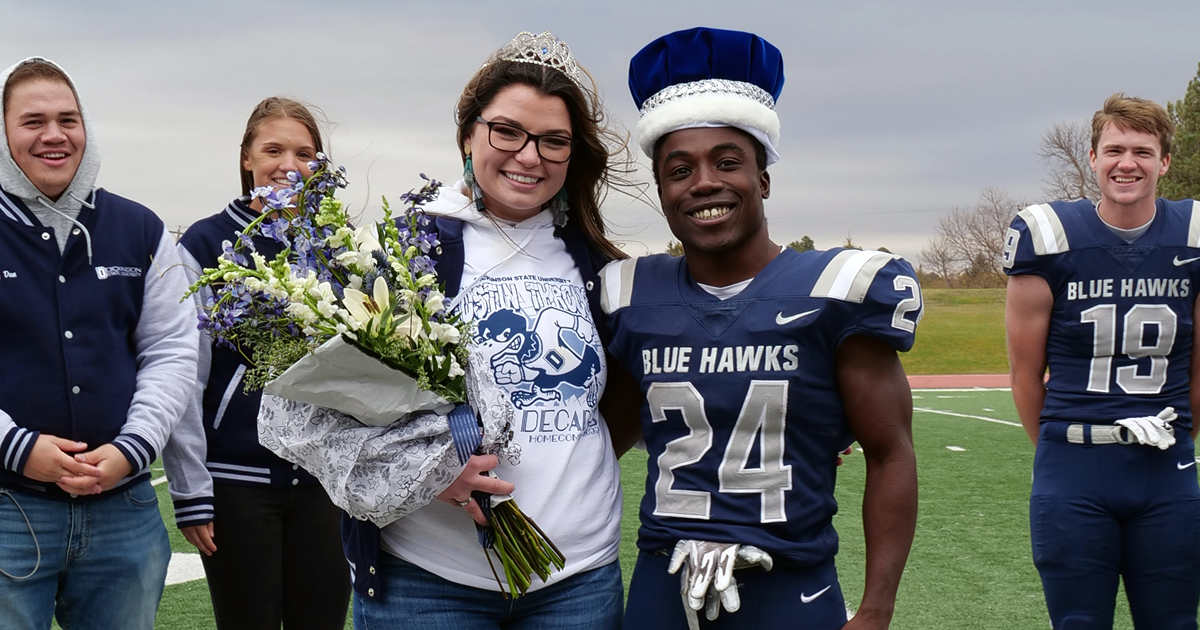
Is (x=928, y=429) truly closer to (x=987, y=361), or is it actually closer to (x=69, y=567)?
(x=69, y=567)

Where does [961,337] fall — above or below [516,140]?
below

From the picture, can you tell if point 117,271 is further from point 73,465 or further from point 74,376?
point 73,465

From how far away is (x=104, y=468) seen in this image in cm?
251

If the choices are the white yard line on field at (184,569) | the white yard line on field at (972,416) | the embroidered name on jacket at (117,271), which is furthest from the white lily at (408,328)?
the white yard line on field at (972,416)

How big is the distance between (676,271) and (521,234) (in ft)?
1.21

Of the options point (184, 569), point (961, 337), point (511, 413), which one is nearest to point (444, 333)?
point (511, 413)

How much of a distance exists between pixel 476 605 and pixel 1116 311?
2.41 metres

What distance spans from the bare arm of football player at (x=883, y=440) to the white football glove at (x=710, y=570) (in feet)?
0.70

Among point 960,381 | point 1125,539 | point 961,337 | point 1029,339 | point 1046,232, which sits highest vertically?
point 1046,232

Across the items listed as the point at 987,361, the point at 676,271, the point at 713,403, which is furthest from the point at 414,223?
the point at 987,361

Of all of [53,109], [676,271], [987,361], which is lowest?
[987,361]

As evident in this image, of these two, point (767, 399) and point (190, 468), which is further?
point (190, 468)

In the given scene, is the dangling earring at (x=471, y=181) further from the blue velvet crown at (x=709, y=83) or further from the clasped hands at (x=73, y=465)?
the clasped hands at (x=73, y=465)

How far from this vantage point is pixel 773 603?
1.98 metres
